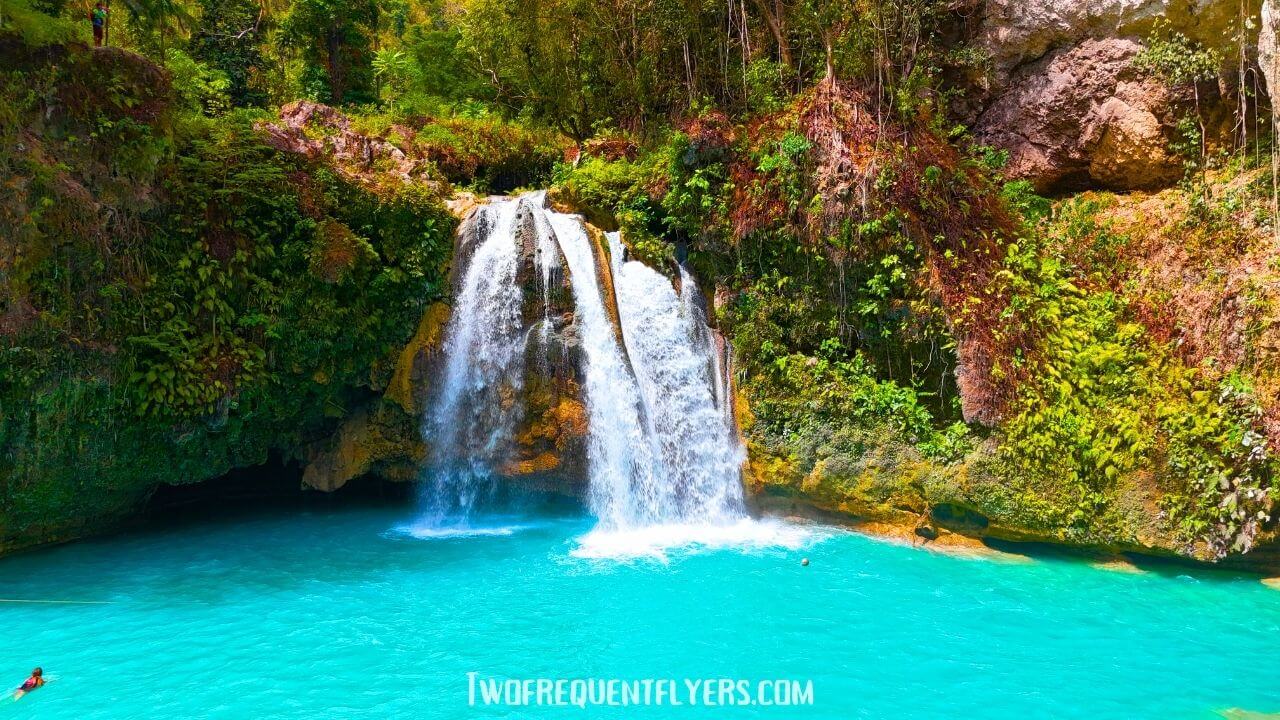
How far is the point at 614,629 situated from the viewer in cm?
690

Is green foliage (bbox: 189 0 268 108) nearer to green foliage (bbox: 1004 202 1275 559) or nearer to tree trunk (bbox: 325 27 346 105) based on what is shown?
tree trunk (bbox: 325 27 346 105)

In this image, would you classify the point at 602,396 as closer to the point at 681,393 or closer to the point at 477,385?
the point at 681,393

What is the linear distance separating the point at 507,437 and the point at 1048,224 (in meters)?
8.74

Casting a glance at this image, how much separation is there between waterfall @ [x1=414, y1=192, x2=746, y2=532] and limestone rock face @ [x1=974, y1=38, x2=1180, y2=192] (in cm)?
648

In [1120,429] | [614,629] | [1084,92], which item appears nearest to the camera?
[614,629]

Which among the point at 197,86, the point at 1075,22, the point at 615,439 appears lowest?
the point at 615,439

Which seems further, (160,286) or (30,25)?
(160,286)

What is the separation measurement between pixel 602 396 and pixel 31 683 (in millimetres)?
6881

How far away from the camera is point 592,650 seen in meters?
6.46

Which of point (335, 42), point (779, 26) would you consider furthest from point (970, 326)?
point (335, 42)

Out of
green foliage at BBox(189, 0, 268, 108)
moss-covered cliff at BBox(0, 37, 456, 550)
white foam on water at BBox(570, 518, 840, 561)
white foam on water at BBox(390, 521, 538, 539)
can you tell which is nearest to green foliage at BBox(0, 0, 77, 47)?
moss-covered cliff at BBox(0, 37, 456, 550)

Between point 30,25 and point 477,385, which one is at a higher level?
point 30,25

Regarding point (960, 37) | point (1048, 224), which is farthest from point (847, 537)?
point (960, 37)

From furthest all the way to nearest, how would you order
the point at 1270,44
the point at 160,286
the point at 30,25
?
the point at 160,286
the point at 1270,44
the point at 30,25
